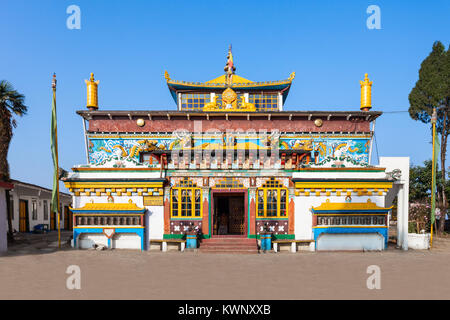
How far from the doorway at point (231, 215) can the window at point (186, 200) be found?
7.76 feet

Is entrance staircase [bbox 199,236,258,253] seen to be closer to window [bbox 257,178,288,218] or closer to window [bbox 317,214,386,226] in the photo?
window [bbox 257,178,288,218]

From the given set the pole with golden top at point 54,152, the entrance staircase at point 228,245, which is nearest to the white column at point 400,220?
the entrance staircase at point 228,245

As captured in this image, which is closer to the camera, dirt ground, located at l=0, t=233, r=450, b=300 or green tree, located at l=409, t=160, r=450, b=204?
dirt ground, located at l=0, t=233, r=450, b=300

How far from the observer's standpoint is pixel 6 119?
20391mm

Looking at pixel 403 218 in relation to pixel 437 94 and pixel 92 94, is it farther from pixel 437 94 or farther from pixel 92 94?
pixel 92 94

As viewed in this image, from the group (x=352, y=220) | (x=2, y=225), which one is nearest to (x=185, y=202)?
(x=352, y=220)

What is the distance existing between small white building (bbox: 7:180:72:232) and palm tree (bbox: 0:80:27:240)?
253 inches

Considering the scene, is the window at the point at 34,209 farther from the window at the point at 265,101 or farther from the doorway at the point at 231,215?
the window at the point at 265,101

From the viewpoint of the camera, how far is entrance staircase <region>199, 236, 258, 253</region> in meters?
16.1

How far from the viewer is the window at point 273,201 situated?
17375 millimetres

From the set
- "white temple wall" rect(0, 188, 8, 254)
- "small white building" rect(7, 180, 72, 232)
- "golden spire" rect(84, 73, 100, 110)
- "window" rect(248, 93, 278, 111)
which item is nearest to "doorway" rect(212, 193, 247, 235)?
"window" rect(248, 93, 278, 111)

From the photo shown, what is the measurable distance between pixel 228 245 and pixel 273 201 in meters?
3.82
